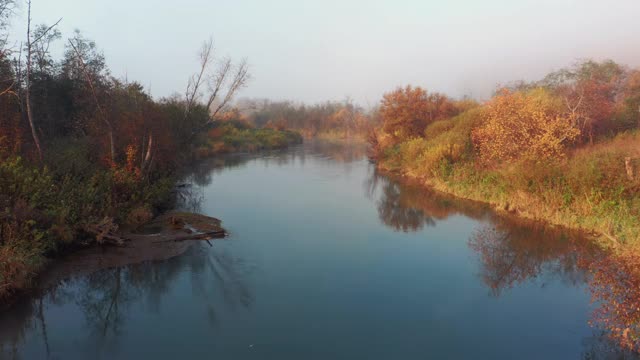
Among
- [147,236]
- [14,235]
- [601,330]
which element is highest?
[14,235]

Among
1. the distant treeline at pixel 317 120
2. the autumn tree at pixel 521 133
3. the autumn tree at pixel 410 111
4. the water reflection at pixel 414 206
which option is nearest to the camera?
the water reflection at pixel 414 206

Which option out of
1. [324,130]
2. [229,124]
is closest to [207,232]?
[229,124]

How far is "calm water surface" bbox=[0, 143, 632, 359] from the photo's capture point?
743 cm

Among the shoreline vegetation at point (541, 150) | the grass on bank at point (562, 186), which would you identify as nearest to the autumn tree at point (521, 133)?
the shoreline vegetation at point (541, 150)

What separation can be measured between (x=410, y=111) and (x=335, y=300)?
946 inches

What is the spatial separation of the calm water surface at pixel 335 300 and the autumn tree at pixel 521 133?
4065 mm

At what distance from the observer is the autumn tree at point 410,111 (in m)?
31.2

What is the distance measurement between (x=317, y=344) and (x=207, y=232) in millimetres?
7066

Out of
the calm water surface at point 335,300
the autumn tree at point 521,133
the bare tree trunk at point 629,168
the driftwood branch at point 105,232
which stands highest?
the autumn tree at point 521,133

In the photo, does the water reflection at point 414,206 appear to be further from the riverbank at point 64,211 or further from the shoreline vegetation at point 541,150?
the riverbank at point 64,211

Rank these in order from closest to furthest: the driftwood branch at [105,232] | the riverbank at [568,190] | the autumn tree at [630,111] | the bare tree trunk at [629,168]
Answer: the driftwood branch at [105,232] < the riverbank at [568,190] < the bare tree trunk at [629,168] < the autumn tree at [630,111]

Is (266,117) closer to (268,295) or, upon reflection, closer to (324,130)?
(324,130)

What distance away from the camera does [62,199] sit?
1138 centimetres

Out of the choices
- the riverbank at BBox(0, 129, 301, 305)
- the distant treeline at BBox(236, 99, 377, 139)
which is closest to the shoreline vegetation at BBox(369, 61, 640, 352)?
the riverbank at BBox(0, 129, 301, 305)
